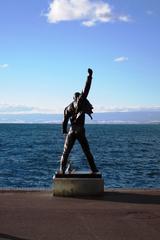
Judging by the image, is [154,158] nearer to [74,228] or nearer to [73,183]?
[73,183]

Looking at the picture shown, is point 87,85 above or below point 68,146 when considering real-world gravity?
above

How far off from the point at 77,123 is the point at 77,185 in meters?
1.59

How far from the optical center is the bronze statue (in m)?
13.8

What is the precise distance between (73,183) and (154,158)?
36155 mm

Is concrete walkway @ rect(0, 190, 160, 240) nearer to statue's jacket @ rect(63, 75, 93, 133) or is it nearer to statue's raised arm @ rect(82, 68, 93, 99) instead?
statue's jacket @ rect(63, 75, 93, 133)

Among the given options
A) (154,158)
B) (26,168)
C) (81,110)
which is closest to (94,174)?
(81,110)

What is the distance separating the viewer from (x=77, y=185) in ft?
43.5

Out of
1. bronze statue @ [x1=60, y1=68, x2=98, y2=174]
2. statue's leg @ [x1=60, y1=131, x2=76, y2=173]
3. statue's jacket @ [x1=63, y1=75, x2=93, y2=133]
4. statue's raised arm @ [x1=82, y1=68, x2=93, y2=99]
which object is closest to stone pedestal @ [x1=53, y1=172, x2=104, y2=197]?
bronze statue @ [x1=60, y1=68, x2=98, y2=174]

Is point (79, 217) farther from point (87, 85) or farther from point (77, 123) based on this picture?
point (87, 85)

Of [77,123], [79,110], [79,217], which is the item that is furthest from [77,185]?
[79,217]

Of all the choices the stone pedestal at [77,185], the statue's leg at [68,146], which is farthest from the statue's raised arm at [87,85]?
the stone pedestal at [77,185]

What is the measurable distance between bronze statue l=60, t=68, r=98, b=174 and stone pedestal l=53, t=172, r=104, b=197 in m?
0.35

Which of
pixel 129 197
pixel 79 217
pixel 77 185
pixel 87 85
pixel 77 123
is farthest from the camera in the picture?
pixel 77 123

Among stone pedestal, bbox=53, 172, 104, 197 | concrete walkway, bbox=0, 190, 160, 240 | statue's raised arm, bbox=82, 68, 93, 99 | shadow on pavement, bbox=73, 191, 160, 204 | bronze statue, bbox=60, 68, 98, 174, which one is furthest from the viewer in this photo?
bronze statue, bbox=60, 68, 98, 174
